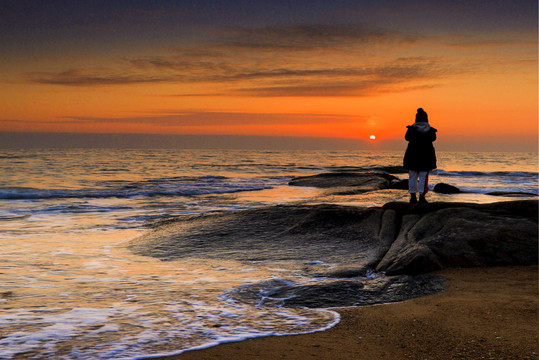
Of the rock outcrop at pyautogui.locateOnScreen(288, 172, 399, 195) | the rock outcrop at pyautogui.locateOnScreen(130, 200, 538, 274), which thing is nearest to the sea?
the rock outcrop at pyautogui.locateOnScreen(130, 200, 538, 274)

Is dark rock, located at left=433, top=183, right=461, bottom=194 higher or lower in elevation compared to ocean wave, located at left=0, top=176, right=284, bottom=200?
higher

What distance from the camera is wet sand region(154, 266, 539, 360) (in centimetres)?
364

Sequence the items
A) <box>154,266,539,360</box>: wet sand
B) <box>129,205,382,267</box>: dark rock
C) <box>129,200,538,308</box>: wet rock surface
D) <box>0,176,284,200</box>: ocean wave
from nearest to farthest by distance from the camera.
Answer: <box>154,266,539,360</box>: wet sand
<box>129,200,538,308</box>: wet rock surface
<box>129,205,382,267</box>: dark rock
<box>0,176,284,200</box>: ocean wave

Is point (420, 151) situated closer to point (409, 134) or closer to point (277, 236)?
point (409, 134)

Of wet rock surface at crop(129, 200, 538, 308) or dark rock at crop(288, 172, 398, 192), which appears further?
dark rock at crop(288, 172, 398, 192)

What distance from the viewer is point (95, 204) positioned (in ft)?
59.2

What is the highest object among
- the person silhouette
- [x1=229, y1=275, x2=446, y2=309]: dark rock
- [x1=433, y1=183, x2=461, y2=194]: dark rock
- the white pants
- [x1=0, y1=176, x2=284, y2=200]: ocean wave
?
the person silhouette

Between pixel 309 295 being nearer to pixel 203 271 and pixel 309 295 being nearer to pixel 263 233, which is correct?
pixel 203 271

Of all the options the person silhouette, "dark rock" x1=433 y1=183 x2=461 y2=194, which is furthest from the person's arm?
"dark rock" x1=433 y1=183 x2=461 y2=194

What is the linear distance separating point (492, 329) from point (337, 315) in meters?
1.43

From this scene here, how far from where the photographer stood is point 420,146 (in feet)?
30.6

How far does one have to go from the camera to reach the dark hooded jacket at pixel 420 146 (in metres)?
9.23

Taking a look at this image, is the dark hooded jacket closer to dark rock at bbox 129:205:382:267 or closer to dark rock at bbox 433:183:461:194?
dark rock at bbox 129:205:382:267

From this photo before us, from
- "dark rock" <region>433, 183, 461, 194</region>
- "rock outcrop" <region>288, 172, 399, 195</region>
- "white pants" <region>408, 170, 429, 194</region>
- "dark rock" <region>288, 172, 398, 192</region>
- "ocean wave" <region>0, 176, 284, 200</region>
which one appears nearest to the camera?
"white pants" <region>408, 170, 429, 194</region>
